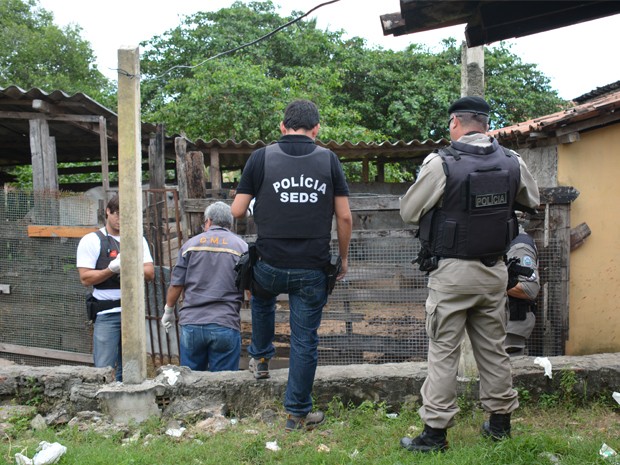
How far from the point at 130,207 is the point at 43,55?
2359 centimetres

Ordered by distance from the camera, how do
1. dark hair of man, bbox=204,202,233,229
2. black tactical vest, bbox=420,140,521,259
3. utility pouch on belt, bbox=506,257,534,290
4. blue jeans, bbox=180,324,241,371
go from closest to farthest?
black tactical vest, bbox=420,140,521,259
utility pouch on belt, bbox=506,257,534,290
blue jeans, bbox=180,324,241,371
dark hair of man, bbox=204,202,233,229

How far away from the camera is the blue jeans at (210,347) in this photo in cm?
451

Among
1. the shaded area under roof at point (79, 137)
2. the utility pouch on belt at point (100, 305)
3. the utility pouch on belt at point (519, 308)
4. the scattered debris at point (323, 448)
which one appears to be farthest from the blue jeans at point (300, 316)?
the shaded area under roof at point (79, 137)

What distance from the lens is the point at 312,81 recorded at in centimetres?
1633

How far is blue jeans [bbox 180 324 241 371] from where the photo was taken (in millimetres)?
4508

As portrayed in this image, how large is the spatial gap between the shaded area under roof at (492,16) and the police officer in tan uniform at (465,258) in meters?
0.57

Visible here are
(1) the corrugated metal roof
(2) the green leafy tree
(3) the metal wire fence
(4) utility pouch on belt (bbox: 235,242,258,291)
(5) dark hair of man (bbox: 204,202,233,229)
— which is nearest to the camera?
(4) utility pouch on belt (bbox: 235,242,258,291)

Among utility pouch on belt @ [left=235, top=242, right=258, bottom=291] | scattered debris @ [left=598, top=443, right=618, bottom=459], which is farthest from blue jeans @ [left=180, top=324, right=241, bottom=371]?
scattered debris @ [left=598, top=443, right=618, bottom=459]

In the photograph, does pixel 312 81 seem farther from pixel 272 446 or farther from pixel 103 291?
pixel 272 446

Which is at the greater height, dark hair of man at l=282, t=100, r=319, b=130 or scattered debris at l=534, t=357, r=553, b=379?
dark hair of man at l=282, t=100, r=319, b=130

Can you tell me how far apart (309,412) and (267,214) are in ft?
4.17

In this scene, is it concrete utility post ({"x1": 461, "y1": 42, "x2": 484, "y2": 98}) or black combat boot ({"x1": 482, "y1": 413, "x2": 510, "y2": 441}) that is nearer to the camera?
black combat boot ({"x1": 482, "y1": 413, "x2": 510, "y2": 441})

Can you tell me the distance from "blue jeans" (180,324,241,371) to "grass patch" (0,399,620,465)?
82cm

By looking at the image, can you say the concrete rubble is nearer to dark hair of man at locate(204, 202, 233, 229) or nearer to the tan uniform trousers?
the tan uniform trousers
